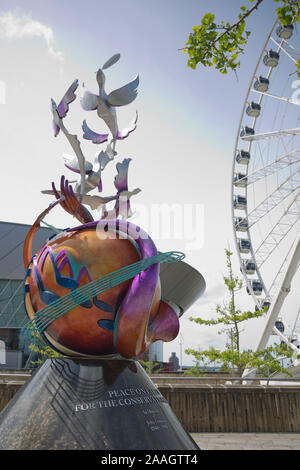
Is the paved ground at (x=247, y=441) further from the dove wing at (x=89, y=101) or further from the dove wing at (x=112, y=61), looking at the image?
the dove wing at (x=112, y=61)

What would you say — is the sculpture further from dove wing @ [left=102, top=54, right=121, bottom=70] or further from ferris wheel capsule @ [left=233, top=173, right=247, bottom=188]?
ferris wheel capsule @ [left=233, top=173, right=247, bottom=188]

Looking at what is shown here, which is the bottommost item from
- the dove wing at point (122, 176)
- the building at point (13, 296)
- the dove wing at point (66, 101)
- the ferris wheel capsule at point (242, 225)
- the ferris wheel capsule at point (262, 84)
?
the building at point (13, 296)

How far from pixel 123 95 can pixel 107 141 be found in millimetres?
1032

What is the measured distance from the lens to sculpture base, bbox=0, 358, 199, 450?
453 cm

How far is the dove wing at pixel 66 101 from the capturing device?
784 cm

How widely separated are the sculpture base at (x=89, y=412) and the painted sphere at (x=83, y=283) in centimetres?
31

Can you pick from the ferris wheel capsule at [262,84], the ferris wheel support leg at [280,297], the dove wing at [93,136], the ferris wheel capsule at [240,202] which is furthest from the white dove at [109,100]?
the ferris wheel capsule at [240,202]

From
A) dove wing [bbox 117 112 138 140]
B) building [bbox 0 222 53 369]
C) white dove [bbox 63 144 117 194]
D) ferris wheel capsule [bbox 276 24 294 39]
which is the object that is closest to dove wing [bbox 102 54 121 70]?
dove wing [bbox 117 112 138 140]

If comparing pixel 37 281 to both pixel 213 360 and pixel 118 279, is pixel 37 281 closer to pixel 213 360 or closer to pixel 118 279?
pixel 118 279

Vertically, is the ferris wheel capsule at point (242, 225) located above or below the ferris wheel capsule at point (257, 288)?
above

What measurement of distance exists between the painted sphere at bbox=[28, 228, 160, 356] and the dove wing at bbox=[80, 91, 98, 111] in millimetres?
3316

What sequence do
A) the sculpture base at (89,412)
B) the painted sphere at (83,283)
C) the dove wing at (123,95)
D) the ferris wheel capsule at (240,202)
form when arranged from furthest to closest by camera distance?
the ferris wheel capsule at (240,202)
the dove wing at (123,95)
the painted sphere at (83,283)
the sculpture base at (89,412)

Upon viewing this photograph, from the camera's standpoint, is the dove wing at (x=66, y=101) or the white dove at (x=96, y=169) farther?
the white dove at (x=96, y=169)

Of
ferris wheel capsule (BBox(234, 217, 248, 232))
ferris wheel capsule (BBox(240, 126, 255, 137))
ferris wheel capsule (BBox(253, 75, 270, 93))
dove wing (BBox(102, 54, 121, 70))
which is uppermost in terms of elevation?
ferris wheel capsule (BBox(253, 75, 270, 93))
